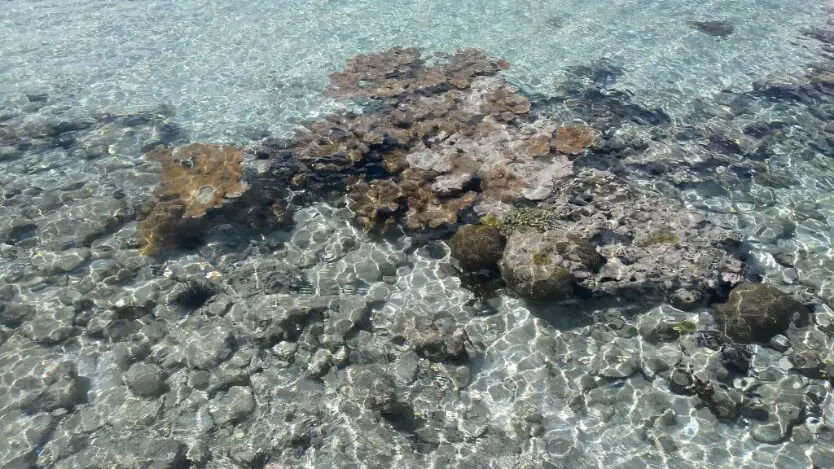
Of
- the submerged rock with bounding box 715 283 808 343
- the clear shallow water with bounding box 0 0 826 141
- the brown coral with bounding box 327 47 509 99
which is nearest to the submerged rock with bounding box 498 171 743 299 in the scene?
the submerged rock with bounding box 715 283 808 343

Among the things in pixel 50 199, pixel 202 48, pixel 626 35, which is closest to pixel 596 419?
pixel 50 199

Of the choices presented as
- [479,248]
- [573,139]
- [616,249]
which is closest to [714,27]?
[573,139]

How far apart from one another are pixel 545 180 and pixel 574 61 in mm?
7810

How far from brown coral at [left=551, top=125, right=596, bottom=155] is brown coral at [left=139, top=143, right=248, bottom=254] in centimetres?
726

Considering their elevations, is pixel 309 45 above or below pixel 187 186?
above

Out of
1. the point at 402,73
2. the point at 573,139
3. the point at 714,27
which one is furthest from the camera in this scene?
the point at 714,27

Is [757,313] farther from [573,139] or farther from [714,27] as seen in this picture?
[714,27]

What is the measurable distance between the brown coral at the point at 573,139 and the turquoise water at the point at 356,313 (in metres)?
0.30

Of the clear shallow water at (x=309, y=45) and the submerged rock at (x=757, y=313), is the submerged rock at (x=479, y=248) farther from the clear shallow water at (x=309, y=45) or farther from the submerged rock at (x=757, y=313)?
the clear shallow water at (x=309, y=45)

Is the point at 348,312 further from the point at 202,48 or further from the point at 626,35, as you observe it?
the point at 626,35

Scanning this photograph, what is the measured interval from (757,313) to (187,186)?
1101 centimetres

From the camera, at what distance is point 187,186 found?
36.1 ft

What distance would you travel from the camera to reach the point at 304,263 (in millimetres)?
9562

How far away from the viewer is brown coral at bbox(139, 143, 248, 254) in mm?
9883
